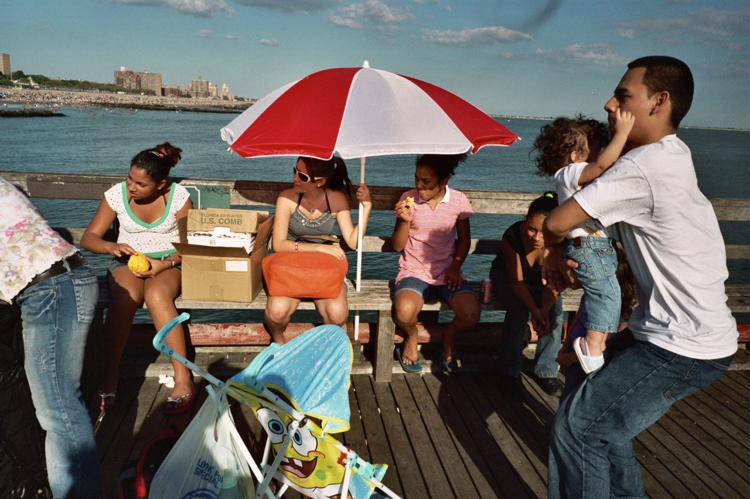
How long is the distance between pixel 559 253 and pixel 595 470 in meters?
1.01

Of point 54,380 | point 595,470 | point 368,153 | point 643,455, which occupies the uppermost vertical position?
point 368,153

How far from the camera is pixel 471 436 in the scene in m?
3.54

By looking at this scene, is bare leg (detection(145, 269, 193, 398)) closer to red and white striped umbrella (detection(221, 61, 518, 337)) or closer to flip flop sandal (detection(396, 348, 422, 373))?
red and white striped umbrella (detection(221, 61, 518, 337))

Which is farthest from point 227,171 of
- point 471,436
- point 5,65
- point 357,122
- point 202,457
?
point 5,65

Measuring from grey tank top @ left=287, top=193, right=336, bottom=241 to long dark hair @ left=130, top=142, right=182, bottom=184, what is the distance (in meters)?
0.99

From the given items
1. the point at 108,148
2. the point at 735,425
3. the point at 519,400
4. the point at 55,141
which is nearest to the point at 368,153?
the point at 519,400

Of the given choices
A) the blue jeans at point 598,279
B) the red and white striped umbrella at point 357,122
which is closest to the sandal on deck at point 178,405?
the red and white striped umbrella at point 357,122

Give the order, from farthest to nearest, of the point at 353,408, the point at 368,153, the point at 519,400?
the point at 519,400 < the point at 353,408 < the point at 368,153

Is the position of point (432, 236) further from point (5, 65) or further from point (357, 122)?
point (5, 65)

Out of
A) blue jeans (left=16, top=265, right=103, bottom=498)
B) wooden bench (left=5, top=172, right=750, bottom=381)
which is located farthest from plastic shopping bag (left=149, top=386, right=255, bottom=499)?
wooden bench (left=5, top=172, right=750, bottom=381)

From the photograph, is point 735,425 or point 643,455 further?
point 735,425

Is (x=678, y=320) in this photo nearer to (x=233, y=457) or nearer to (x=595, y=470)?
(x=595, y=470)

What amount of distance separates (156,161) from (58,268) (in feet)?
5.02

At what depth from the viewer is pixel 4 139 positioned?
46.9 m
